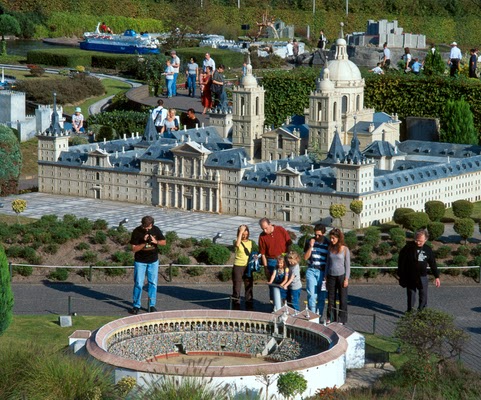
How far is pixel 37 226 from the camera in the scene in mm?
39781

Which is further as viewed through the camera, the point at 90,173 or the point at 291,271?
the point at 90,173

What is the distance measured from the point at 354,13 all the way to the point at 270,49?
26615 millimetres

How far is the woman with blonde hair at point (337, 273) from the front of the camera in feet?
94.0

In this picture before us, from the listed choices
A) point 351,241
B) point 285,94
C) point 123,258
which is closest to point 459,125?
point 285,94

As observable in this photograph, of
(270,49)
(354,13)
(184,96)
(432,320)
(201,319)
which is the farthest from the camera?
(354,13)

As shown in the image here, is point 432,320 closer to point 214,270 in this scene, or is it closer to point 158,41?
point 214,270

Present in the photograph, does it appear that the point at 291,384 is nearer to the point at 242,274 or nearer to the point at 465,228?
the point at 242,274

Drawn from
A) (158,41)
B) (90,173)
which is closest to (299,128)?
(90,173)

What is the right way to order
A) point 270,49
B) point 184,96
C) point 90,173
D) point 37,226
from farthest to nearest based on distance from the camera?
point 270,49, point 184,96, point 90,173, point 37,226

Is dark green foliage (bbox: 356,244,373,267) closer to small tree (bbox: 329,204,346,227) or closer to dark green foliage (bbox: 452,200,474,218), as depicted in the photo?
small tree (bbox: 329,204,346,227)

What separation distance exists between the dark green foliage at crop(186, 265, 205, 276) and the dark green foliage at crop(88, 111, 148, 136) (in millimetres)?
24715

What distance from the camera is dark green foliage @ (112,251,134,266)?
120ft

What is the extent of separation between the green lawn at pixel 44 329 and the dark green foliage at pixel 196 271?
17.3 feet

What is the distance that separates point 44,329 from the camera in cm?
2928
